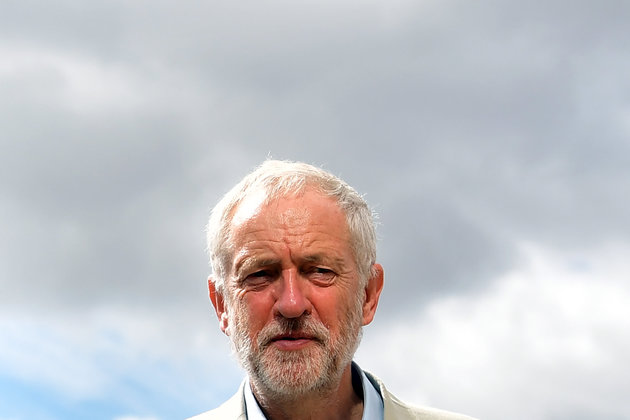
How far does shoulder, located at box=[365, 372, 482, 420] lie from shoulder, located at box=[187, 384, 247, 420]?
0.98 metres

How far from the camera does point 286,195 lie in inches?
218

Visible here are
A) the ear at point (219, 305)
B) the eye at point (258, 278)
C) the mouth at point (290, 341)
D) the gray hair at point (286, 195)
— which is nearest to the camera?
the mouth at point (290, 341)

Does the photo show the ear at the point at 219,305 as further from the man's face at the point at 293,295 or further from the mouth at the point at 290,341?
the mouth at the point at 290,341

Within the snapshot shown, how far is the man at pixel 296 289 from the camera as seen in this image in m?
5.20

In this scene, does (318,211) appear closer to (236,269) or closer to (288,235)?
(288,235)

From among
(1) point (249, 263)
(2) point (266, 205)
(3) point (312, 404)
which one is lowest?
(3) point (312, 404)

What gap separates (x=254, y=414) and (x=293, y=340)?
2.47 feet

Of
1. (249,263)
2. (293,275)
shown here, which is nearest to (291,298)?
(293,275)

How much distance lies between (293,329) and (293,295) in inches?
9.3

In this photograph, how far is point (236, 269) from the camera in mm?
5398

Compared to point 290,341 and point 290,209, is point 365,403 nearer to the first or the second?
point 290,341

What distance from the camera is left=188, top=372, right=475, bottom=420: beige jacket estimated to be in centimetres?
578

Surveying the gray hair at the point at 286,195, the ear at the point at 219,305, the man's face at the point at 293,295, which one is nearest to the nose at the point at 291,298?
the man's face at the point at 293,295

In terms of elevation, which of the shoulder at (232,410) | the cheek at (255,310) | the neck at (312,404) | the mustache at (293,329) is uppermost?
the cheek at (255,310)
